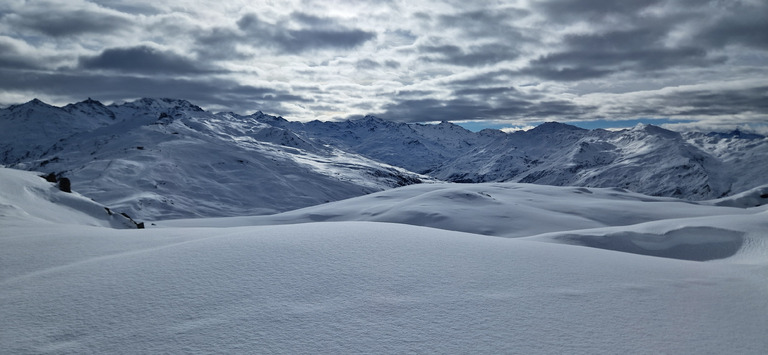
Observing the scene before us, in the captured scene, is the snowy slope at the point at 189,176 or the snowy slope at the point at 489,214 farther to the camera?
the snowy slope at the point at 189,176

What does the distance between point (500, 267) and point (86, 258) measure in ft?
21.4

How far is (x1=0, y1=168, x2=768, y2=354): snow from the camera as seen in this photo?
150 inches

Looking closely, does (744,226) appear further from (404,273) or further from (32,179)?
(32,179)

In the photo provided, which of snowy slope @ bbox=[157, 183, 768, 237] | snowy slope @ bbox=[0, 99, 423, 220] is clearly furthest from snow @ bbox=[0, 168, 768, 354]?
snowy slope @ bbox=[0, 99, 423, 220]

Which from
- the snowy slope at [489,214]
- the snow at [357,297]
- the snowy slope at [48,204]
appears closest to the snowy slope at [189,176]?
the snowy slope at [489,214]

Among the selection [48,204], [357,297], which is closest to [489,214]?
[48,204]

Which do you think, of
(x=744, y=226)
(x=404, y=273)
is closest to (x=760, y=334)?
(x=404, y=273)

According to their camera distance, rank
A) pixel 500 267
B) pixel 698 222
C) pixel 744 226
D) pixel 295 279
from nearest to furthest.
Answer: pixel 295 279, pixel 500 267, pixel 744 226, pixel 698 222

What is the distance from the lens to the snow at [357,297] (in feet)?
12.5

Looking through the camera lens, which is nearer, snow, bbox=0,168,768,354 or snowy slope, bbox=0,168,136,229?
snow, bbox=0,168,768,354

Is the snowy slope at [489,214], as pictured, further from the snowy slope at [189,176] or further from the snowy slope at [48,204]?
the snowy slope at [189,176]

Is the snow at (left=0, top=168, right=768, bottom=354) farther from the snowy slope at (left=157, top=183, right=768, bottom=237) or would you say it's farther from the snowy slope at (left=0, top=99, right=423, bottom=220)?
the snowy slope at (left=0, top=99, right=423, bottom=220)

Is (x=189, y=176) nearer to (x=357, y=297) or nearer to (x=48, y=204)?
(x=48, y=204)

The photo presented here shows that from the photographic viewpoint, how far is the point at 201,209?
8181 centimetres
